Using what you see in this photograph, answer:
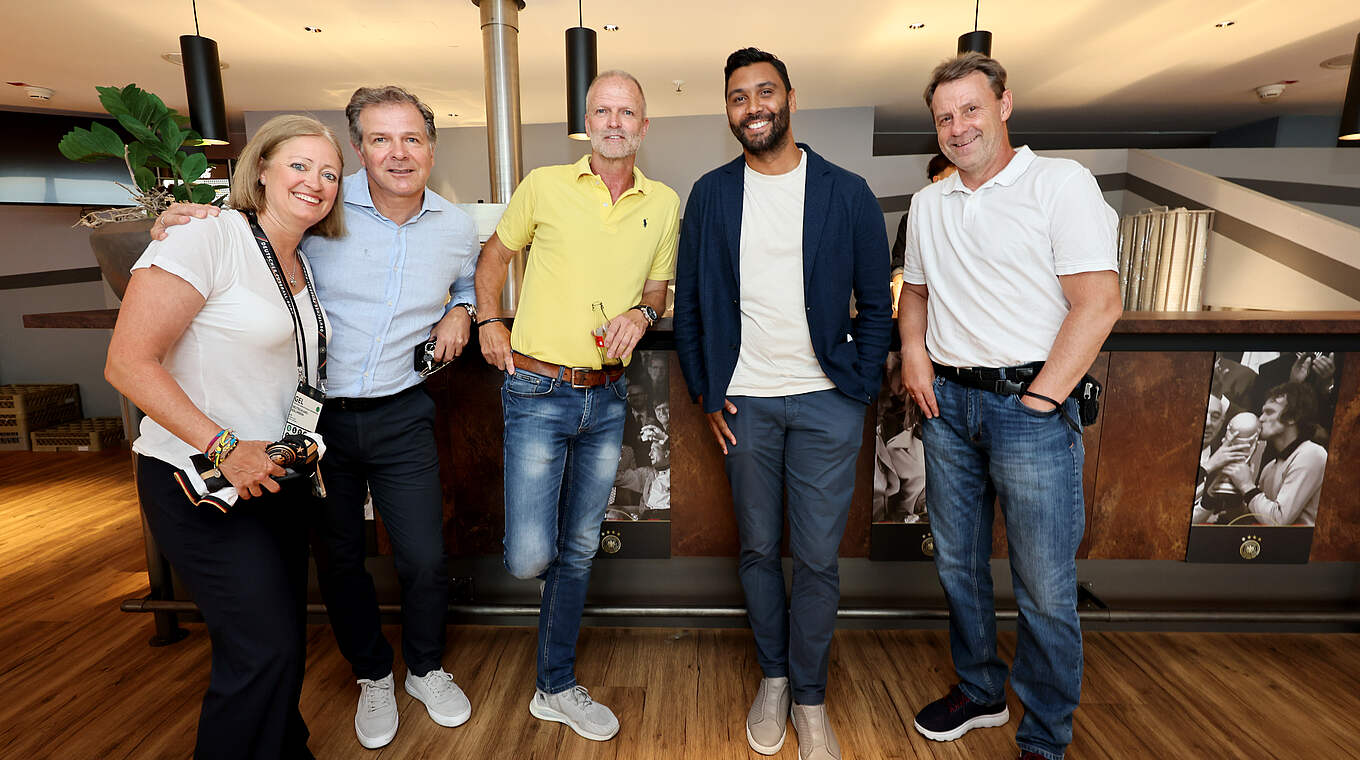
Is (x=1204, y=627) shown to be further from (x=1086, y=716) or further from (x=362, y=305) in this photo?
(x=362, y=305)

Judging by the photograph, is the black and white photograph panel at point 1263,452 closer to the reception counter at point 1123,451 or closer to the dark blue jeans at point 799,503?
the reception counter at point 1123,451

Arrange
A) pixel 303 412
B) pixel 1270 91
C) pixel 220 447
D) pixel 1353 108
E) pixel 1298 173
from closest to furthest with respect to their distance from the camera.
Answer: pixel 220 447 < pixel 303 412 < pixel 1353 108 < pixel 1270 91 < pixel 1298 173

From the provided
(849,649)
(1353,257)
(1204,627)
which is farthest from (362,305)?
(1353,257)

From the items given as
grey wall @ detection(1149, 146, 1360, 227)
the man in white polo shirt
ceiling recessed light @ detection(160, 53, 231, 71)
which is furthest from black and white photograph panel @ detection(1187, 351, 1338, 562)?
ceiling recessed light @ detection(160, 53, 231, 71)

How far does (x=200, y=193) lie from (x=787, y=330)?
1.61 metres

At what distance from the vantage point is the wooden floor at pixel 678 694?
1.81 m

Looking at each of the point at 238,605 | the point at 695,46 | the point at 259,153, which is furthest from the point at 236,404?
the point at 695,46

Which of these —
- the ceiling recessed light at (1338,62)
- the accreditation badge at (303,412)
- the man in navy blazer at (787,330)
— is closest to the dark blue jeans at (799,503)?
the man in navy blazer at (787,330)

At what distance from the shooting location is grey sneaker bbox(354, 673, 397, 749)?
1808mm

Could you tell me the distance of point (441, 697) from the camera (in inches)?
75.5

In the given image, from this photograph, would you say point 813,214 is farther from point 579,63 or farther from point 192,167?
point 579,63

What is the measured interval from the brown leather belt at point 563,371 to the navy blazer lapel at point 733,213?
0.43m

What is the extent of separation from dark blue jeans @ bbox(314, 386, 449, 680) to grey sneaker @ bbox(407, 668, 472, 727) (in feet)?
0.15

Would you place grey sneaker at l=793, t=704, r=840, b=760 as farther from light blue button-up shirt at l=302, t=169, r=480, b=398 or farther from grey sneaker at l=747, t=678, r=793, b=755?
light blue button-up shirt at l=302, t=169, r=480, b=398
